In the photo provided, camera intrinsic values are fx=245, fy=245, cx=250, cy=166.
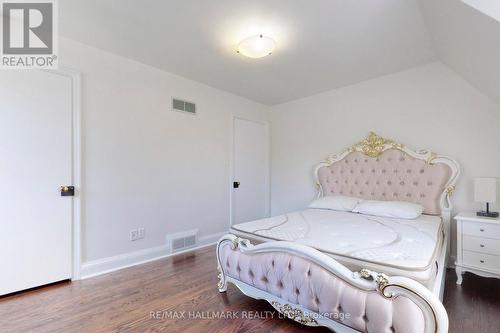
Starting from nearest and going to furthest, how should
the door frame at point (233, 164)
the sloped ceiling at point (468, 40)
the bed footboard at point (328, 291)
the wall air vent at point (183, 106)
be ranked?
the bed footboard at point (328, 291), the sloped ceiling at point (468, 40), the wall air vent at point (183, 106), the door frame at point (233, 164)

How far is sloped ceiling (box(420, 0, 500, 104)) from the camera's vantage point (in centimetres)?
167

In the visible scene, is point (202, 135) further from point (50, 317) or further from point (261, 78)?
point (50, 317)

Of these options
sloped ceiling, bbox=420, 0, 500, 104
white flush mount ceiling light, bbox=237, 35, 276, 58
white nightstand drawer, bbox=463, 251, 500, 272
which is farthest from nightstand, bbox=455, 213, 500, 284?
white flush mount ceiling light, bbox=237, 35, 276, 58

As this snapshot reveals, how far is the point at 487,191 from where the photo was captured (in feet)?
8.05

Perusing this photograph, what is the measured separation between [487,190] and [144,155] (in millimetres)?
3740

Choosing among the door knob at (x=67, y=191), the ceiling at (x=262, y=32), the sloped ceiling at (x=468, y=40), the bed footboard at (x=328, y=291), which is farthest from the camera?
the door knob at (x=67, y=191)

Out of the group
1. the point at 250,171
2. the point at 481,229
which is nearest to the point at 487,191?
the point at 481,229

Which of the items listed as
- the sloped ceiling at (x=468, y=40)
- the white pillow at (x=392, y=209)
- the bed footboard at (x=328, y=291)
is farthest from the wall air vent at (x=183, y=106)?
the sloped ceiling at (x=468, y=40)

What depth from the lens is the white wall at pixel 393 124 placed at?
2822 millimetres

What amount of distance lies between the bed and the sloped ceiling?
0.95m

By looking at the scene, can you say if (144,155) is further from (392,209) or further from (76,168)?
(392,209)

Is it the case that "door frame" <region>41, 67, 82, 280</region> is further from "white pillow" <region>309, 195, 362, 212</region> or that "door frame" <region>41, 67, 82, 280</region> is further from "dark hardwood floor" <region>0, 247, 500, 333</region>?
"white pillow" <region>309, 195, 362, 212</region>

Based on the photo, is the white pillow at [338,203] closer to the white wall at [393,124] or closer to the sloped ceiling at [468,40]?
the white wall at [393,124]

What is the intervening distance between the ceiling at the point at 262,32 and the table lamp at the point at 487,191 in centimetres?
150
